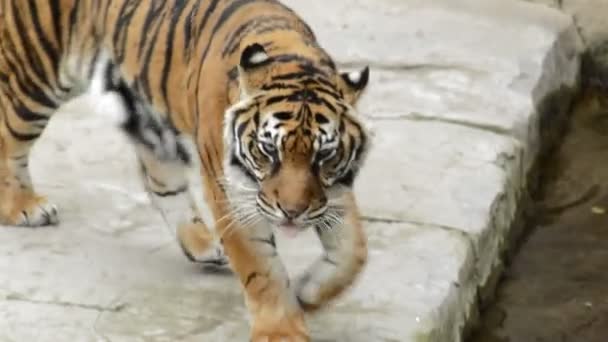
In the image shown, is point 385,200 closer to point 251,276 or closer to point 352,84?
point 251,276

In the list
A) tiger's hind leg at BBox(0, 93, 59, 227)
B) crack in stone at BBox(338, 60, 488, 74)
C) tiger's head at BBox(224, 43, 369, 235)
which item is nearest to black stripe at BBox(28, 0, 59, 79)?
tiger's hind leg at BBox(0, 93, 59, 227)

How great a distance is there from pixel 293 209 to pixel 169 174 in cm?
90

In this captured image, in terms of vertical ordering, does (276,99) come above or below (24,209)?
above

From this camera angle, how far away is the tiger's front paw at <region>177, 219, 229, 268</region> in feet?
12.2

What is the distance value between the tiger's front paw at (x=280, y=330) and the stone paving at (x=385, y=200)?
168 millimetres

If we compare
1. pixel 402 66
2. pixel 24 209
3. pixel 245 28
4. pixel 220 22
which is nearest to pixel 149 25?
pixel 220 22

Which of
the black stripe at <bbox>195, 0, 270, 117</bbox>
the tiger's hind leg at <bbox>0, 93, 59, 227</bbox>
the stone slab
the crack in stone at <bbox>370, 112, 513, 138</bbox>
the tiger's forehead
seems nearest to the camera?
the tiger's forehead

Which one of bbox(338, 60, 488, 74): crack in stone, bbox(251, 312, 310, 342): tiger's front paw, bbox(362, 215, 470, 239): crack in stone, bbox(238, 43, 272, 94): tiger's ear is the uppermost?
bbox(238, 43, 272, 94): tiger's ear

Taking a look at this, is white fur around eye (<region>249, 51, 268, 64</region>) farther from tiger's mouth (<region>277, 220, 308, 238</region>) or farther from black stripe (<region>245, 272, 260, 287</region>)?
black stripe (<region>245, 272, 260, 287</region>)

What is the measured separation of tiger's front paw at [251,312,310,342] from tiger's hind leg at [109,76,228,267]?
57cm

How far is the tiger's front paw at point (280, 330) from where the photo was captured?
3146 millimetres

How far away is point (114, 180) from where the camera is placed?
13.9 feet

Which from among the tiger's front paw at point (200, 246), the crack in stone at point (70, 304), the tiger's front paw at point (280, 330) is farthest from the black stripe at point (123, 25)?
the tiger's front paw at point (280, 330)

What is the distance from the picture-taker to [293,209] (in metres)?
2.91
